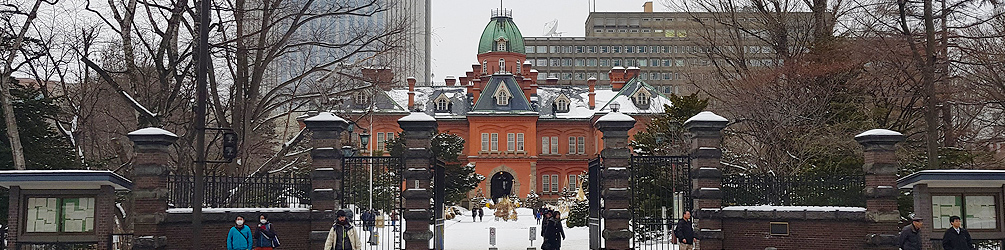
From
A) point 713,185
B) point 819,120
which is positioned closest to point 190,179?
point 713,185

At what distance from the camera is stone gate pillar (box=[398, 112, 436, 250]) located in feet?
62.2

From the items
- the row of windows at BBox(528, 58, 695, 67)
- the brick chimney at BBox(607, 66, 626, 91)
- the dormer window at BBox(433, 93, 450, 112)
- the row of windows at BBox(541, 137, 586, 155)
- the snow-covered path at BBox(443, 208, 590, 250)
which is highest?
the row of windows at BBox(528, 58, 695, 67)

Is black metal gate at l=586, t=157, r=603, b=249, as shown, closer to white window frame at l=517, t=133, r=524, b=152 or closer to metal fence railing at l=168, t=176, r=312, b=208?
metal fence railing at l=168, t=176, r=312, b=208

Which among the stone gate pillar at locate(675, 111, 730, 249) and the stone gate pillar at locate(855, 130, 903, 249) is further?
the stone gate pillar at locate(675, 111, 730, 249)

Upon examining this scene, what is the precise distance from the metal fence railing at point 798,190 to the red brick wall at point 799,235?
0.63 m

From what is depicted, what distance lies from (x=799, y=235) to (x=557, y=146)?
2056 inches

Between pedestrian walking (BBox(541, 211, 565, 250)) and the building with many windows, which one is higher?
the building with many windows

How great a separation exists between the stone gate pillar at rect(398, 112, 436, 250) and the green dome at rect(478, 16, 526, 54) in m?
57.6

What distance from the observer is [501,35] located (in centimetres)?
7675

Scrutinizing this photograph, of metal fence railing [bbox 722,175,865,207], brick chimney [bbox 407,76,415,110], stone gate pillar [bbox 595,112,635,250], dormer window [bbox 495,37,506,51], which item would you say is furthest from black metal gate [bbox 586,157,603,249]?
dormer window [bbox 495,37,506,51]

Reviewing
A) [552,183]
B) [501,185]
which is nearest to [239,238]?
[501,185]

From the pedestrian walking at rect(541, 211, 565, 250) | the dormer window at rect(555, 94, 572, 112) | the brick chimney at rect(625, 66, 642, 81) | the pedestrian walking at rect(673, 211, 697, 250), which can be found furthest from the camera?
the brick chimney at rect(625, 66, 642, 81)

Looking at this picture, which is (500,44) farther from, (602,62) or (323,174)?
(323,174)

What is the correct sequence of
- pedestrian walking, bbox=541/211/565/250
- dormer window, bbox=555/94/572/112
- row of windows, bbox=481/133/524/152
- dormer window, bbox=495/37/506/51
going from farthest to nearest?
dormer window, bbox=495/37/506/51 < dormer window, bbox=555/94/572/112 < row of windows, bbox=481/133/524/152 < pedestrian walking, bbox=541/211/565/250
